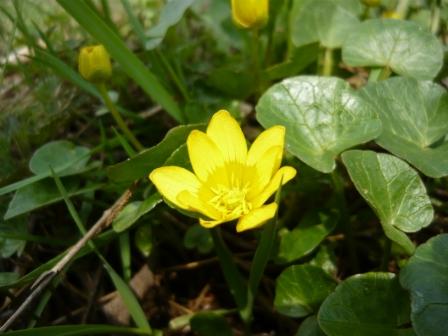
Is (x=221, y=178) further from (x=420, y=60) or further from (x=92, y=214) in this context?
(x=420, y=60)

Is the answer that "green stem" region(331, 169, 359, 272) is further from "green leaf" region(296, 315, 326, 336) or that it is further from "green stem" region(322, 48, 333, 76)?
"green stem" region(322, 48, 333, 76)

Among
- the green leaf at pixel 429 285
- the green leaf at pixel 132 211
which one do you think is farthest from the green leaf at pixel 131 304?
the green leaf at pixel 429 285

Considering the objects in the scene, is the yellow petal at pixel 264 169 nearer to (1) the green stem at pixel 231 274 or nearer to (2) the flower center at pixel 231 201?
(2) the flower center at pixel 231 201

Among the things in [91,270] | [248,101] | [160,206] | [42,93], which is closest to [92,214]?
[91,270]

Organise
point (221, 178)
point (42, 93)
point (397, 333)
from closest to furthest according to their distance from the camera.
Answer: point (397, 333) → point (221, 178) → point (42, 93)

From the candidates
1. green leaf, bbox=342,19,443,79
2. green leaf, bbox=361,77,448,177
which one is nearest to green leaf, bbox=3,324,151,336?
green leaf, bbox=361,77,448,177
